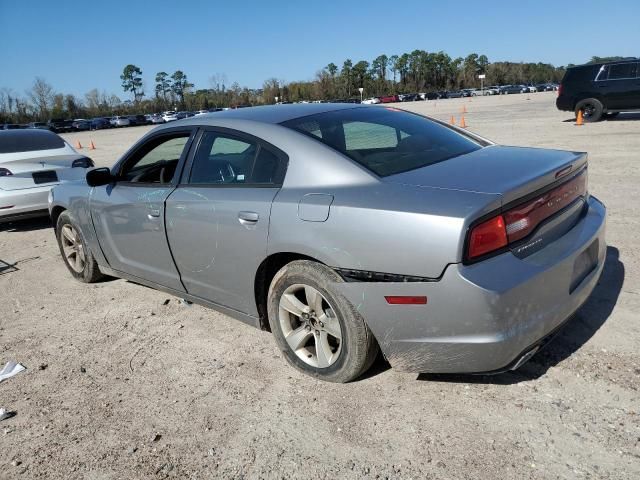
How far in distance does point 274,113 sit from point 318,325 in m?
1.54

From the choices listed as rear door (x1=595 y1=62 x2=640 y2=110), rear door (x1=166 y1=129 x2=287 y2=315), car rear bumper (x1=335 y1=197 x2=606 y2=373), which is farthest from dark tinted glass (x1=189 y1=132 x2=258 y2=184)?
rear door (x1=595 y1=62 x2=640 y2=110)

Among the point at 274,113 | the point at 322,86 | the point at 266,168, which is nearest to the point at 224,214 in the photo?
the point at 266,168

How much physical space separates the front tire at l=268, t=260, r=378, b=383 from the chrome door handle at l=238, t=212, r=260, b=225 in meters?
0.34

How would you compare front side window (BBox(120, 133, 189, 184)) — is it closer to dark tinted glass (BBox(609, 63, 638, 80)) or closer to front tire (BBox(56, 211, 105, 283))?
front tire (BBox(56, 211, 105, 283))

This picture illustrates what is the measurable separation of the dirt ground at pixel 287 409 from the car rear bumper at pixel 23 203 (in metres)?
3.71

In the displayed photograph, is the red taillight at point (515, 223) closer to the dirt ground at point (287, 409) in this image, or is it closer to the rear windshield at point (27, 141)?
the dirt ground at point (287, 409)

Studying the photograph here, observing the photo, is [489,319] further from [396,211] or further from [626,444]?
[626,444]

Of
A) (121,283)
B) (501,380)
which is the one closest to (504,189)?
(501,380)

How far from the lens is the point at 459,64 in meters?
142

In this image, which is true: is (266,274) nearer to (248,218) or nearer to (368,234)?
(248,218)

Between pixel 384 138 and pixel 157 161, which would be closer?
pixel 384 138

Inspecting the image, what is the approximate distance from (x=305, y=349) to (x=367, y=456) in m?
0.86

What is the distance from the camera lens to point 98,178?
4.32 metres

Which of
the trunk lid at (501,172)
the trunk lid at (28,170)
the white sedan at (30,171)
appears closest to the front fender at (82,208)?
the white sedan at (30,171)
